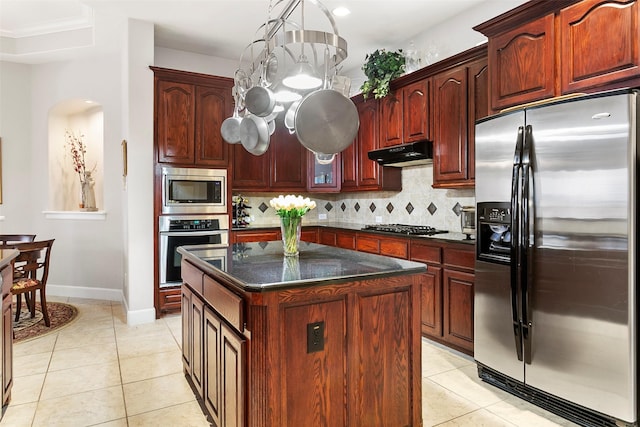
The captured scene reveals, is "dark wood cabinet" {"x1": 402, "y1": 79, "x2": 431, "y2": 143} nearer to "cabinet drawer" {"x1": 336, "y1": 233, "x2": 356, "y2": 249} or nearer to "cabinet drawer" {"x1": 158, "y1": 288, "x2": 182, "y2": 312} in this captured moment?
"cabinet drawer" {"x1": 336, "y1": 233, "x2": 356, "y2": 249}

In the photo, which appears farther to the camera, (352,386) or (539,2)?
(539,2)

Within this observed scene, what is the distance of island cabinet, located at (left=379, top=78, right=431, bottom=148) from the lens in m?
3.81

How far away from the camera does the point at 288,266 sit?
6.56ft

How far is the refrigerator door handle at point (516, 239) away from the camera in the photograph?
2.41 metres

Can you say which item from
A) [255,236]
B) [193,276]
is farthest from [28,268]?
[193,276]

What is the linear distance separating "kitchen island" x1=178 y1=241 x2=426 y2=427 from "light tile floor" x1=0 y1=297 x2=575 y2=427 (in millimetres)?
511

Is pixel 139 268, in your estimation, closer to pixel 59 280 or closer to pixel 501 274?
pixel 59 280

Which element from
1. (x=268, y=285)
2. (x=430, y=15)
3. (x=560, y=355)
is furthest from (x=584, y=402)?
(x=430, y=15)

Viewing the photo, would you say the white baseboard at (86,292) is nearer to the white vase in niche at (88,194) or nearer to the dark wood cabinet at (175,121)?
the white vase in niche at (88,194)

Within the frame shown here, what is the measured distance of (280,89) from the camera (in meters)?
2.06

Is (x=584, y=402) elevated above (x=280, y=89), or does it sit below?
below

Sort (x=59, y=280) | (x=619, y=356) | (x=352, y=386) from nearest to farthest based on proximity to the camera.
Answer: (x=352, y=386)
(x=619, y=356)
(x=59, y=280)

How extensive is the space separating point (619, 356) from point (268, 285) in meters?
1.83

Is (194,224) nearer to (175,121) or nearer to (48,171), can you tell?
(175,121)
